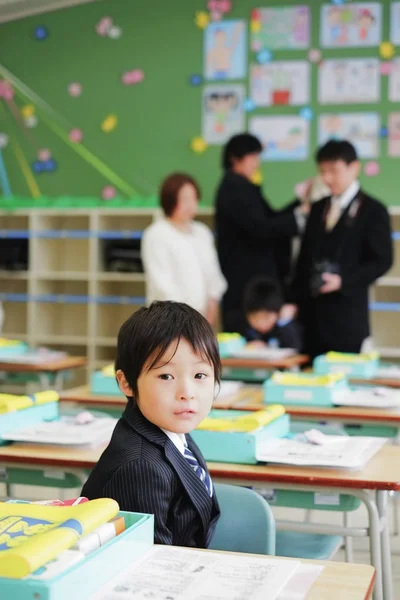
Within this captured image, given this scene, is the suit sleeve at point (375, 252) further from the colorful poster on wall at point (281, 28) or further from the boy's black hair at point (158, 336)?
the colorful poster on wall at point (281, 28)

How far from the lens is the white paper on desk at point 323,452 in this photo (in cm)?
208

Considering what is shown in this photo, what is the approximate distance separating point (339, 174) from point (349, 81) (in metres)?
2.57

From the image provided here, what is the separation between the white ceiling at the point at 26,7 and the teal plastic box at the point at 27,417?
534 cm

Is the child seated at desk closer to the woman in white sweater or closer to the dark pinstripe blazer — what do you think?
the woman in white sweater

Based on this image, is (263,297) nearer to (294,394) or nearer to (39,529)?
(294,394)

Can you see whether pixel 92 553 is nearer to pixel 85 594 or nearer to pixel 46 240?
pixel 85 594

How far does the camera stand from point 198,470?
1659 millimetres

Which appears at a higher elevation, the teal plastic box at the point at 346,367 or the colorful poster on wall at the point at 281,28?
the colorful poster on wall at the point at 281,28

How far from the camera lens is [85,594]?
3.46 ft

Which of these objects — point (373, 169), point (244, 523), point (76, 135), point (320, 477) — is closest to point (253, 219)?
point (373, 169)

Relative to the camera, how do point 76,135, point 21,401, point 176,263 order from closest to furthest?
point 21,401
point 176,263
point 76,135

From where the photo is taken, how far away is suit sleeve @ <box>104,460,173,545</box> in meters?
1.54

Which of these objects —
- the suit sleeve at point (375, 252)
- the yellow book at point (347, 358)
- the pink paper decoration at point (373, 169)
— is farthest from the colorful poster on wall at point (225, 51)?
the yellow book at point (347, 358)

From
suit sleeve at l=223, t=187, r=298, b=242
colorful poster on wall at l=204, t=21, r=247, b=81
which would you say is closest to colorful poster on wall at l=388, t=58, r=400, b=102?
colorful poster on wall at l=204, t=21, r=247, b=81
